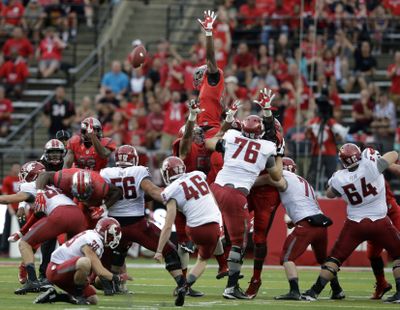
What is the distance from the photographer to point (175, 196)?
12391 mm

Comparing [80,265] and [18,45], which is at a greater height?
[80,265]

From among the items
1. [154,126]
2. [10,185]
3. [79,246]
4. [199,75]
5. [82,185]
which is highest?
[199,75]

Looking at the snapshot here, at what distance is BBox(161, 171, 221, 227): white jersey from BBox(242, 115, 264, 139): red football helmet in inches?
36.9

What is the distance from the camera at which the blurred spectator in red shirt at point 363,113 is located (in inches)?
864

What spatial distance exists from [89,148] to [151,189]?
204 centimetres

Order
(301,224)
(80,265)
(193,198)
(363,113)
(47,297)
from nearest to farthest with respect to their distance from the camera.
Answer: (80,265) < (47,297) < (193,198) < (301,224) < (363,113)

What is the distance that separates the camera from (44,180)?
13203 mm

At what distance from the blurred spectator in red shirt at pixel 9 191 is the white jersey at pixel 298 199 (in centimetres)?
835

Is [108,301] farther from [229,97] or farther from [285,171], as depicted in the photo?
[229,97]

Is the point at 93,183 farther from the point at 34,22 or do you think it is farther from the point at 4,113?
the point at 34,22

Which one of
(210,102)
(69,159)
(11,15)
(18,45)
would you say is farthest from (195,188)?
(11,15)

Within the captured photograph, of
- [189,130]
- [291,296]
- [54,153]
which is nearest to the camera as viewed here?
[291,296]

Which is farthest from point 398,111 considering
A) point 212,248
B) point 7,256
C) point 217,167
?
point 212,248

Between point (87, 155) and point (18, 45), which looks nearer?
point (87, 155)
